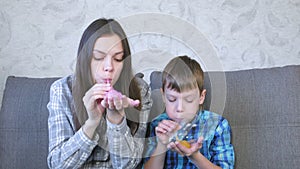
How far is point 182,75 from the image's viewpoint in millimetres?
1218

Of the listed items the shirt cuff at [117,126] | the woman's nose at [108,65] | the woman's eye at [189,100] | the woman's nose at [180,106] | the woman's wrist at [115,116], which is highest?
the woman's nose at [108,65]

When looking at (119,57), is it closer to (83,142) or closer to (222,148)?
(83,142)

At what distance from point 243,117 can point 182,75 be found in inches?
13.4

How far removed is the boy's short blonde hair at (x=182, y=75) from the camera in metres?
1.20

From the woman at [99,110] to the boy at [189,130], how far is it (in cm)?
9

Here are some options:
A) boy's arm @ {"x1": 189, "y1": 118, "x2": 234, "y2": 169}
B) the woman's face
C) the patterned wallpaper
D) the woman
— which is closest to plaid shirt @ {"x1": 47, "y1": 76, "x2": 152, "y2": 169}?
the woman

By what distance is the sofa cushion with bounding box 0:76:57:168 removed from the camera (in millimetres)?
1481

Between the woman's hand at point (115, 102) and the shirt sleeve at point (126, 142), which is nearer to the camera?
the woman's hand at point (115, 102)

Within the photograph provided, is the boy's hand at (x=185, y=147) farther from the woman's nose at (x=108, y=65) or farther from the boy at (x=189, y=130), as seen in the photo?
the woman's nose at (x=108, y=65)

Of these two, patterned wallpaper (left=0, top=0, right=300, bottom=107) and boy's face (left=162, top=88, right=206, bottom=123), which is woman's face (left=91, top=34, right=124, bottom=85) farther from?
patterned wallpaper (left=0, top=0, right=300, bottom=107)

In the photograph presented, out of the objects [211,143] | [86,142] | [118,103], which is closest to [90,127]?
[86,142]

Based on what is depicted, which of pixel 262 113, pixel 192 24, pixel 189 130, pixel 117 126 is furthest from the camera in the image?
pixel 192 24

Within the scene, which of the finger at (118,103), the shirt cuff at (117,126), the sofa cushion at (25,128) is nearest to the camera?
the finger at (118,103)

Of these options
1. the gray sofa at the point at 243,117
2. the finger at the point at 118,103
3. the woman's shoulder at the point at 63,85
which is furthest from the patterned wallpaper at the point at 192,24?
the finger at the point at 118,103
